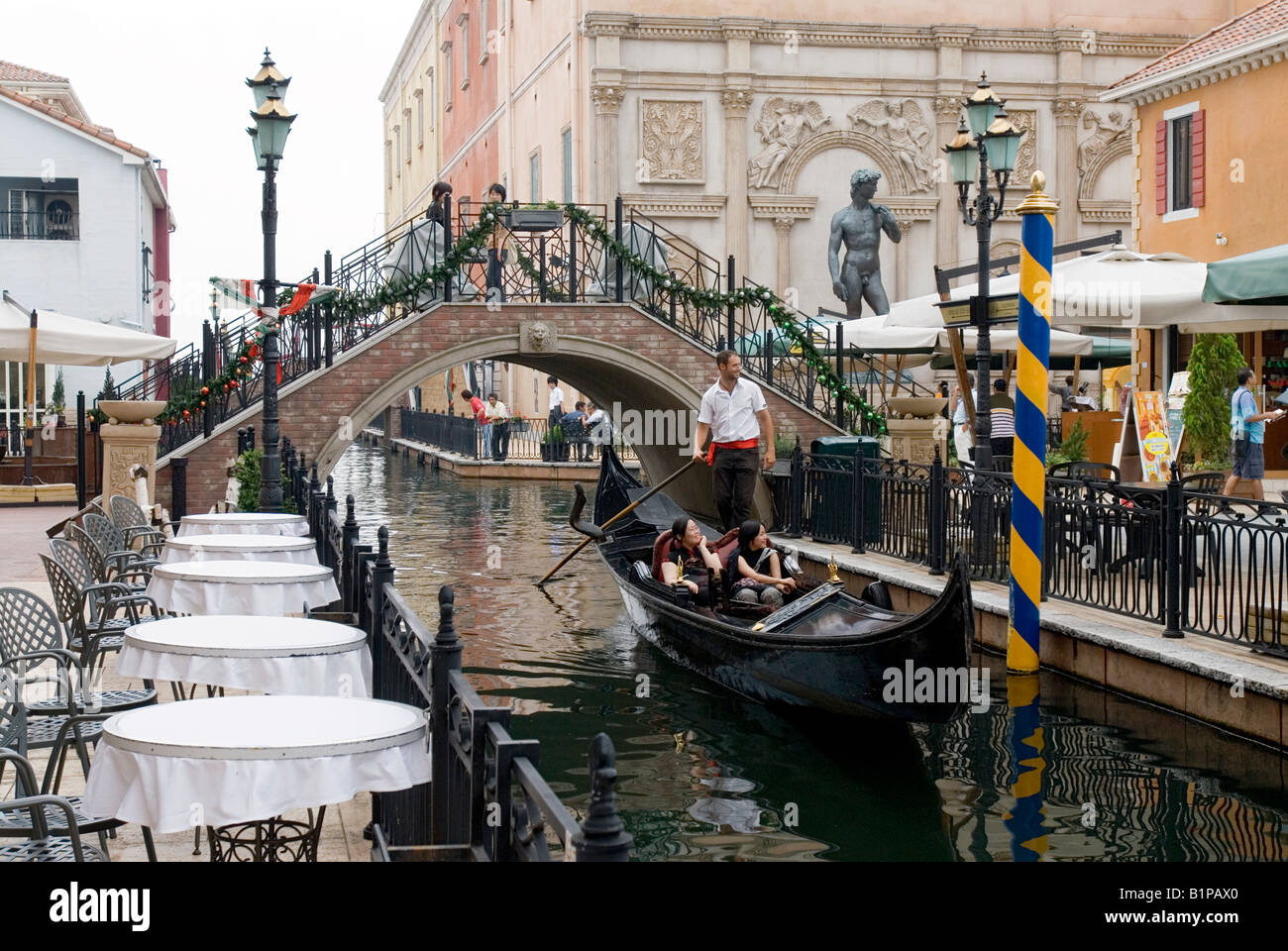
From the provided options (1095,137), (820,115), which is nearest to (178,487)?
(820,115)

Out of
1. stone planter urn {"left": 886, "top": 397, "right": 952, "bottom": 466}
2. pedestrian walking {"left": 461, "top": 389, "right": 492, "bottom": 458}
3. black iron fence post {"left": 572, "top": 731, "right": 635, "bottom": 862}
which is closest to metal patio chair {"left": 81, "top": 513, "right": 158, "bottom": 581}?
black iron fence post {"left": 572, "top": 731, "right": 635, "bottom": 862}

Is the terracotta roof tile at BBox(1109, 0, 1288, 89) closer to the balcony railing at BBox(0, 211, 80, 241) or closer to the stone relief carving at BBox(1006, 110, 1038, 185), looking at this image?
the stone relief carving at BBox(1006, 110, 1038, 185)


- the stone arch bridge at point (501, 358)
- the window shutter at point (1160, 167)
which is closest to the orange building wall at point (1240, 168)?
the window shutter at point (1160, 167)

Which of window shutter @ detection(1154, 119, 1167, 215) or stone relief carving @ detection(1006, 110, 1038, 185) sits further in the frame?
stone relief carving @ detection(1006, 110, 1038, 185)

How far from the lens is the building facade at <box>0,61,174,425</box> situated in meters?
29.4

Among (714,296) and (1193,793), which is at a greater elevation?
(714,296)

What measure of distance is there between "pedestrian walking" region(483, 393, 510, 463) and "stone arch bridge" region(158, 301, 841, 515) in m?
9.87

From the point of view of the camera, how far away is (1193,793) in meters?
8.16

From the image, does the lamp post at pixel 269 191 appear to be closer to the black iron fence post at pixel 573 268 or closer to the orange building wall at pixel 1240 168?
the black iron fence post at pixel 573 268

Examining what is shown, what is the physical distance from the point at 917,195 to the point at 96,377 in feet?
53.0

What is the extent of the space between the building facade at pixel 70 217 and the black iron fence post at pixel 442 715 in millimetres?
26064
